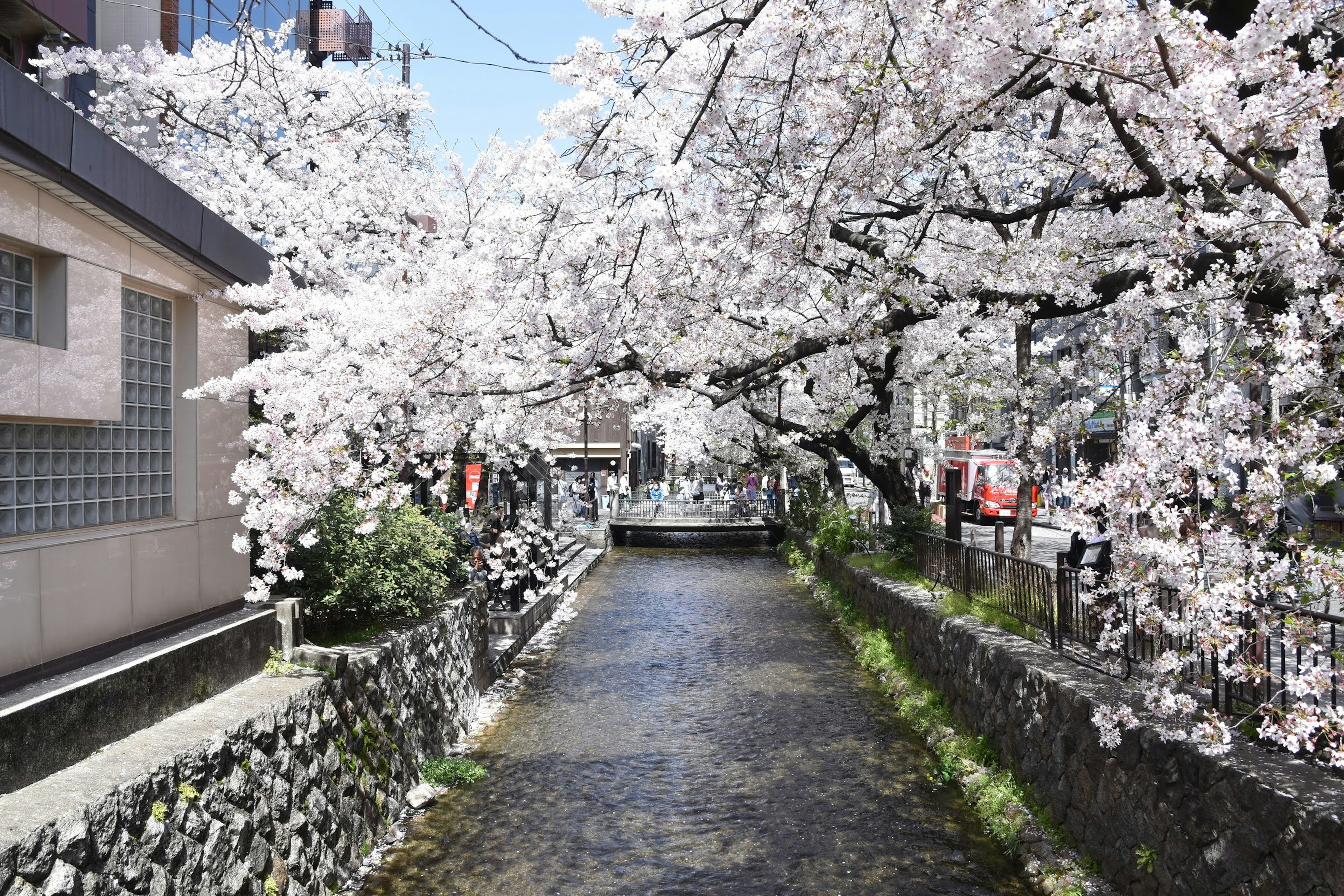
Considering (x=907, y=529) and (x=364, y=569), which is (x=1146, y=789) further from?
(x=907, y=529)

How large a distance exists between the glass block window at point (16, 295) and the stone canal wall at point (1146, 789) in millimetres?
7987

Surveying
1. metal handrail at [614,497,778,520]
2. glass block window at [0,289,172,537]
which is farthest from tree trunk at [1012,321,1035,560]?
metal handrail at [614,497,778,520]

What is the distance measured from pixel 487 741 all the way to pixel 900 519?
29.8ft

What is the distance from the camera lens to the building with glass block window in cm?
592

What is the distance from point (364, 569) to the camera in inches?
384

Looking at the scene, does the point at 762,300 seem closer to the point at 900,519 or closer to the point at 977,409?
the point at 900,519

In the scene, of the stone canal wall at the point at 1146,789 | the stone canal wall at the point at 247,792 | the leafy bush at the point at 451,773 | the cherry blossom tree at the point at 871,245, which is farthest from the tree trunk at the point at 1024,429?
the stone canal wall at the point at 247,792

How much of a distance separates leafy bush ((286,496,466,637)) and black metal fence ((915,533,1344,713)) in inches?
270

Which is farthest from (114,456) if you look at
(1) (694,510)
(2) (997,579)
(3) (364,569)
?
(1) (694,510)

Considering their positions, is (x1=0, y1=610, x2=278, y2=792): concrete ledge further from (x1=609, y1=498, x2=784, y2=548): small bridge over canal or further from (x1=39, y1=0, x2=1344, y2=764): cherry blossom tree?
(x1=609, y1=498, x2=784, y2=548): small bridge over canal

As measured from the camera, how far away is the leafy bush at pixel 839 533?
2258 centimetres

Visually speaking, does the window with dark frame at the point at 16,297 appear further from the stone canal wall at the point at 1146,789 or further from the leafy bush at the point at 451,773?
the stone canal wall at the point at 1146,789

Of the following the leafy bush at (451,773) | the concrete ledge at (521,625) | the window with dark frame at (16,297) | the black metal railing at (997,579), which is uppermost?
the window with dark frame at (16,297)

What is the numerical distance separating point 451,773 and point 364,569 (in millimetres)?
2410
